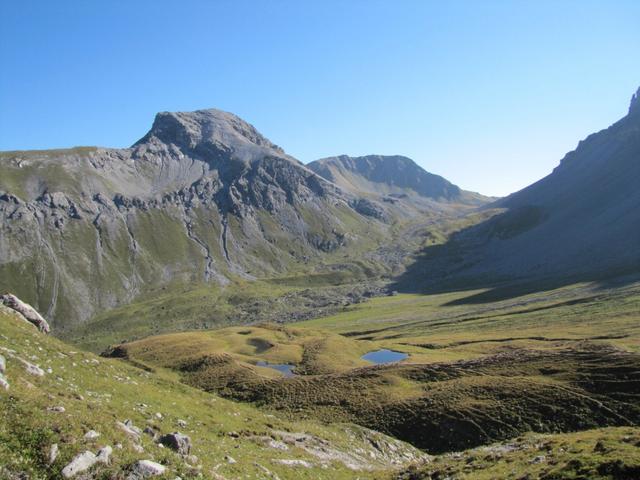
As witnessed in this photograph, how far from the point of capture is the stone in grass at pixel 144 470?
1542 cm

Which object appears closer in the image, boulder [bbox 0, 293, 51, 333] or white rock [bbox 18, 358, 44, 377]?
white rock [bbox 18, 358, 44, 377]

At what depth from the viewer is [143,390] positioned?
33.2m

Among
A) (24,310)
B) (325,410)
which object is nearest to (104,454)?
(325,410)

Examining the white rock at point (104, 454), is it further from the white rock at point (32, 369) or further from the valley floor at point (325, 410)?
the white rock at point (32, 369)

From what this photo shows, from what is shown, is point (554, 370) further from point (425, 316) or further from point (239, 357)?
point (425, 316)

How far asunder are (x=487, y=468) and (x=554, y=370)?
34.3 metres

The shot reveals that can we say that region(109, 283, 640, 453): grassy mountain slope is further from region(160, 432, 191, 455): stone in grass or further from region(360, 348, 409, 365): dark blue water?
region(160, 432, 191, 455): stone in grass

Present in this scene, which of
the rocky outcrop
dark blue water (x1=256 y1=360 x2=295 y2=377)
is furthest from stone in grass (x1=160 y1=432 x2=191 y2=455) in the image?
dark blue water (x1=256 y1=360 x2=295 y2=377)

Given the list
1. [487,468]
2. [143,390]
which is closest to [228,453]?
[143,390]

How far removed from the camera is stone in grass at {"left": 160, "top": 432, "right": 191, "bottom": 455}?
20.2 m

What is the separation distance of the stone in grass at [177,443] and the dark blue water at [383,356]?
227 ft

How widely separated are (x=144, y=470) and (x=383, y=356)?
79746mm

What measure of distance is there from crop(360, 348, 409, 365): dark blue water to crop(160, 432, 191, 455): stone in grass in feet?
227

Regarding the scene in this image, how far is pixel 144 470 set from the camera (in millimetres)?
15672
